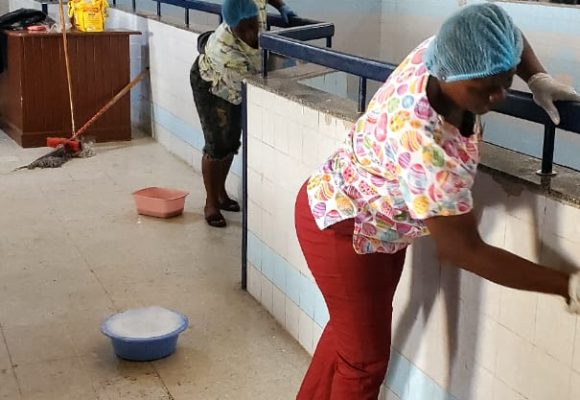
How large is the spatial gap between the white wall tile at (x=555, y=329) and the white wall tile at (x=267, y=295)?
4.89 ft

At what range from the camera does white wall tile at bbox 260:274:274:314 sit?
3.26m

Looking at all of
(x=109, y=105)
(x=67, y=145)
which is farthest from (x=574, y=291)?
(x=109, y=105)

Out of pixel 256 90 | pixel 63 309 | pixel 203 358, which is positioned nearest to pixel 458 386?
pixel 203 358

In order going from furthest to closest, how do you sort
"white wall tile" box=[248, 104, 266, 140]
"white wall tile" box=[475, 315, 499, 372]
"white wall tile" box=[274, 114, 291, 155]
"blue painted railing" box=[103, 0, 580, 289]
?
"white wall tile" box=[248, 104, 266, 140] → "white wall tile" box=[274, 114, 291, 155] → "white wall tile" box=[475, 315, 499, 372] → "blue painted railing" box=[103, 0, 580, 289]

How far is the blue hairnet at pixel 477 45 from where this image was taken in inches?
63.3

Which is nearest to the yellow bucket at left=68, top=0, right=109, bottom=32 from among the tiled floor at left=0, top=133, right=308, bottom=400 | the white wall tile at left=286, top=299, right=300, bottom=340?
the tiled floor at left=0, top=133, right=308, bottom=400

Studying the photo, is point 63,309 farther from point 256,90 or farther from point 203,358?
point 256,90

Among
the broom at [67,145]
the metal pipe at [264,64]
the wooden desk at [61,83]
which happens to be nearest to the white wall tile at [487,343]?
the metal pipe at [264,64]

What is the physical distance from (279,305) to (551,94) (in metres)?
1.62

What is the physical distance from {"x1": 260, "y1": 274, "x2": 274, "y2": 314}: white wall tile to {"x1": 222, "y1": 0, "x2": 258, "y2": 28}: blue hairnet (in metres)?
1.15

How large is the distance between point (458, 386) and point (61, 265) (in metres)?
2.11

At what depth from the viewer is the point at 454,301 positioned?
2.15m

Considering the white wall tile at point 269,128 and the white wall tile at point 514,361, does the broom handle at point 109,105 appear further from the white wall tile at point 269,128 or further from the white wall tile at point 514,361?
the white wall tile at point 514,361

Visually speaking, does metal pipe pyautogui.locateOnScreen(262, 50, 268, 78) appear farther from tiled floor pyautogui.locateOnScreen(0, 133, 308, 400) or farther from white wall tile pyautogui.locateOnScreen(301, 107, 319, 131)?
tiled floor pyautogui.locateOnScreen(0, 133, 308, 400)
